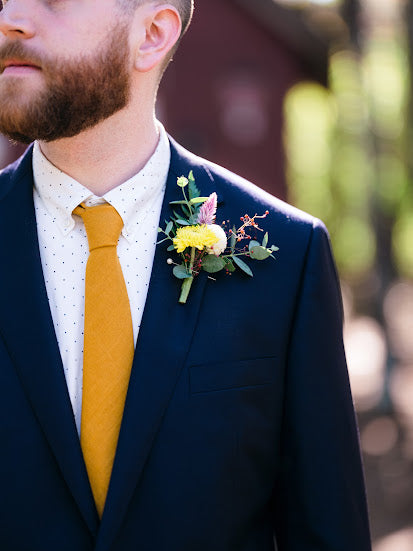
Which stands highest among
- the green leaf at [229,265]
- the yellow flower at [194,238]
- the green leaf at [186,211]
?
the green leaf at [186,211]

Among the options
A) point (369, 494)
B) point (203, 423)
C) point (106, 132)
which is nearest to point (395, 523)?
point (369, 494)

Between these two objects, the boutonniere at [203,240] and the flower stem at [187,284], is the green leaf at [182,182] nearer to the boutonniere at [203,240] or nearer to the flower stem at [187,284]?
the boutonniere at [203,240]

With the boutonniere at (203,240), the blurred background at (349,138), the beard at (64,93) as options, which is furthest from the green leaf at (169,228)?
the blurred background at (349,138)

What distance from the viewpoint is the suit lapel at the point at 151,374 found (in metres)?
2.05

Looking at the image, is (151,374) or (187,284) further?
(187,284)

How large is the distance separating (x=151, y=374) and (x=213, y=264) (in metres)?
0.38

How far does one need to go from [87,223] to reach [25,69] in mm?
453

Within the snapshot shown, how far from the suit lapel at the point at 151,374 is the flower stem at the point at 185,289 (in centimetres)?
2

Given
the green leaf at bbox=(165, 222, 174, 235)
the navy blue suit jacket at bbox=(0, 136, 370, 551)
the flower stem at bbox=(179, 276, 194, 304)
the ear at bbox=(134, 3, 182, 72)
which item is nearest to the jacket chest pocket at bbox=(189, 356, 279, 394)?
the navy blue suit jacket at bbox=(0, 136, 370, 551)

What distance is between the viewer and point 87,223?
2246 millimetres

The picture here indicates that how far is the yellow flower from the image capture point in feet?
7.39

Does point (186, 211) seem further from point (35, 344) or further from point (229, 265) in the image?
point (35, 344)

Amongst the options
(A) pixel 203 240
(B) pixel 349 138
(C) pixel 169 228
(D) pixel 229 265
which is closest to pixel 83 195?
(C) pixel 169 228

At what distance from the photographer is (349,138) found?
21062 millimetres
